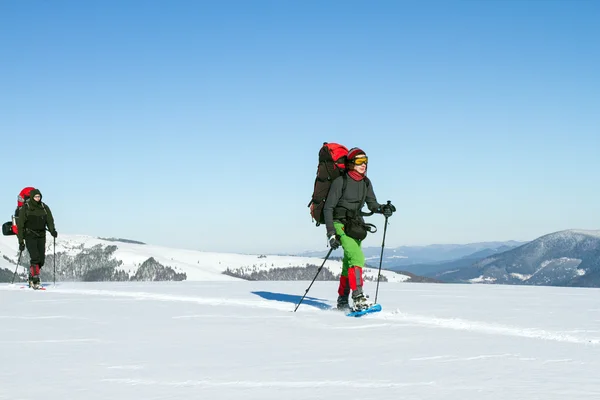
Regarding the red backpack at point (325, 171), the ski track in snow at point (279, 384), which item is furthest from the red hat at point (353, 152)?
the ski track in snow at point (279, 384)

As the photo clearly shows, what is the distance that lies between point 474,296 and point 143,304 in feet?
23.4

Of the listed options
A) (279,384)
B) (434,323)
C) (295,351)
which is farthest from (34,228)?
(279,384)

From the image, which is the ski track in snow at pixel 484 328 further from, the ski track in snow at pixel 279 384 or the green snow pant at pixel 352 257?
the ski track in snow at pixel 279 384

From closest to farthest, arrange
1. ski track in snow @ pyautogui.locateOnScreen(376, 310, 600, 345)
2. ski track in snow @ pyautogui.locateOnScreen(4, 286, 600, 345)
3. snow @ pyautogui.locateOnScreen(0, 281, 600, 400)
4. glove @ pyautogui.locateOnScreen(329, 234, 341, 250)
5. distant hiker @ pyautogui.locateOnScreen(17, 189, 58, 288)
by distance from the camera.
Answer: snow @ pyautogui.locateOnScreen(0, 281, 600, 400) → ski track in snow @ pyautogui.locateOnScreen(376, 310, 600, 345) → ski track in snow @ pyautogui.locateOnScreen(4, 286, 600, 345) → glove @ pyautogui.locateOnScreen(329, 234, 341, 250) → distant hiker @ pyautogui.locateOnScreen(17, 189, 58, 288)

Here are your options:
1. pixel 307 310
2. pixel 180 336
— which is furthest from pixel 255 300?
pixel 180 336

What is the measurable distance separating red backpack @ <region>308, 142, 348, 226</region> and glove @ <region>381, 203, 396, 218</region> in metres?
0.98

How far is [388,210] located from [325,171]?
4.16ft

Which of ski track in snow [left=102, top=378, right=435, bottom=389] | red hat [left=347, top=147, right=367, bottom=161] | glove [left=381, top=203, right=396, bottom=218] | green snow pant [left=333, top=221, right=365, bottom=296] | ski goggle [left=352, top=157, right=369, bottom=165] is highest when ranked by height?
red hat [left=347, top=147, right=367, bottom=161]

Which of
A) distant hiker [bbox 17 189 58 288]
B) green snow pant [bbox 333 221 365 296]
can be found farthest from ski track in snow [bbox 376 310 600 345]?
distant hiker [bbox 17 189 58 288]

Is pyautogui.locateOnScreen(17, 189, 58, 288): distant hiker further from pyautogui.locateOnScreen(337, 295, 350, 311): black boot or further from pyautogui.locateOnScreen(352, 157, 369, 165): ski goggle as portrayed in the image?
pyautogui.locateOnScreen(352, 157, 369, 165): ski goggle

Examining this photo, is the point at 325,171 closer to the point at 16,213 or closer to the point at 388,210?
the point at 388,210

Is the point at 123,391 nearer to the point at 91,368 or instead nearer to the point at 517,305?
the point at 91,368

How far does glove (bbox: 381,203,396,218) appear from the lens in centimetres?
1045

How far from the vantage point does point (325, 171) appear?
10.2 meters
